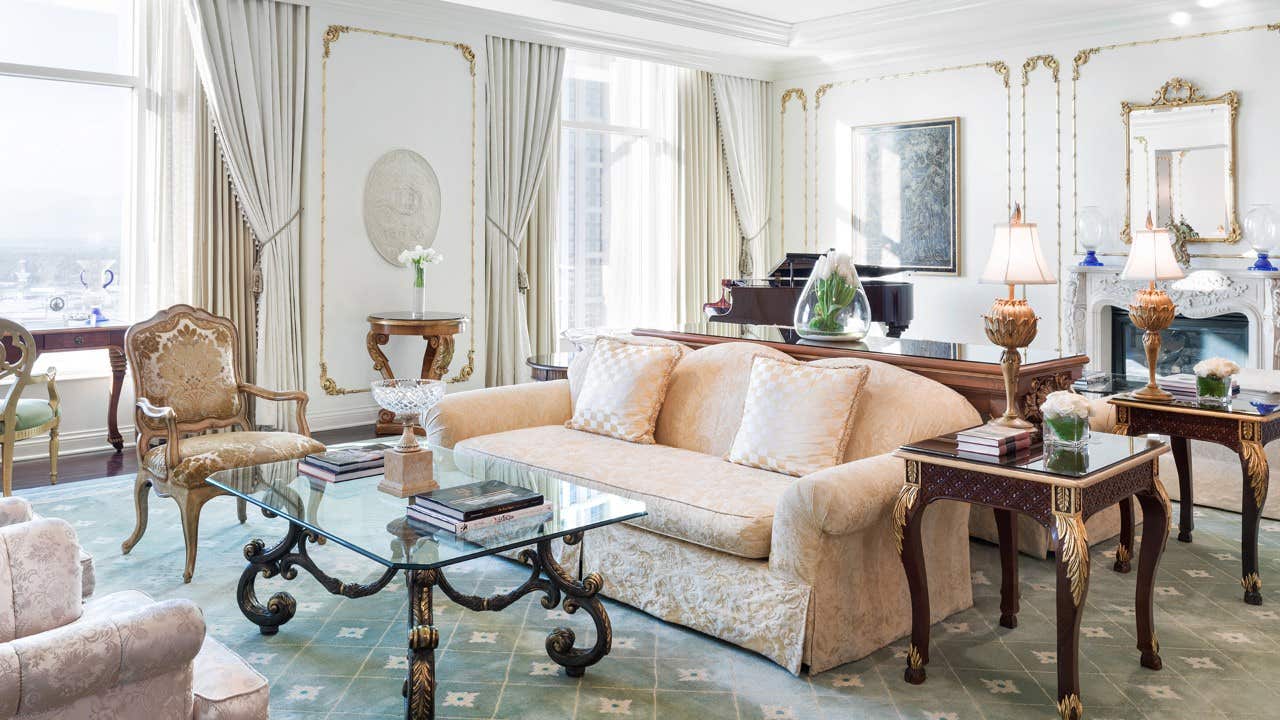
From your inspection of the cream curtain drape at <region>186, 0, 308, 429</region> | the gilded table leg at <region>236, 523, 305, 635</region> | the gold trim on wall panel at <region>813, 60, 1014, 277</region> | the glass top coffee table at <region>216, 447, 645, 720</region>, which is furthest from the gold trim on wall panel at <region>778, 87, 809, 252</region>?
the gilded table leg at <region>236, 523, 305, 635</region>

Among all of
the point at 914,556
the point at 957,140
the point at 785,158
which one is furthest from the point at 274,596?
the point at 785,158

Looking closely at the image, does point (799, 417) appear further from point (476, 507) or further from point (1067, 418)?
point (476, 507)

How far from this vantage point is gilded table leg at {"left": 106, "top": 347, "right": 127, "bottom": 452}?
5.86m

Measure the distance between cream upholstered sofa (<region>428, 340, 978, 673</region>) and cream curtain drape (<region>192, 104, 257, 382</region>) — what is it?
2.86m

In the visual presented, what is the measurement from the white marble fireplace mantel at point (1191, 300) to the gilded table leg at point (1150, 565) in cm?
417

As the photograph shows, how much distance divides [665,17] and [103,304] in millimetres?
4220

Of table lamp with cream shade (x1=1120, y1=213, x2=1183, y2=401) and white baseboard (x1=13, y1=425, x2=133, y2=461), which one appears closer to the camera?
A: table lamp with cream shade (x1=1120, y1=213, x2=1183, y2=401)

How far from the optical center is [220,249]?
245 inches

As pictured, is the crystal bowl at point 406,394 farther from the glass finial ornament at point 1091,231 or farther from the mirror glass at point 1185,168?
the glass finial ornament at point 1091,231

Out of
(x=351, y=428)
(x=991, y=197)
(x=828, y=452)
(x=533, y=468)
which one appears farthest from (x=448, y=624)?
(x=991, y=197)

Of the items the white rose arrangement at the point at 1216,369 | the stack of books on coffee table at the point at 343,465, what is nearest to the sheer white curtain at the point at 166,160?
the stack of books on coffee table at the point at 343,465

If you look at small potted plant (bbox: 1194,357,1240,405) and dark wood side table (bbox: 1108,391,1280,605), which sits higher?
small potted plant (bbox: 1194,357,1240,405)

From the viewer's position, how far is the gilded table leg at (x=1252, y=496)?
3.46 meters

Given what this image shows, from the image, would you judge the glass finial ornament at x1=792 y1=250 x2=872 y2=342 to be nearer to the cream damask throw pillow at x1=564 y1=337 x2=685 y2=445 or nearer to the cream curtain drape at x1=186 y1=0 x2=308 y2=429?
the cream damask throw pillow at x1=564 y1=337 x2=685 y2=445
